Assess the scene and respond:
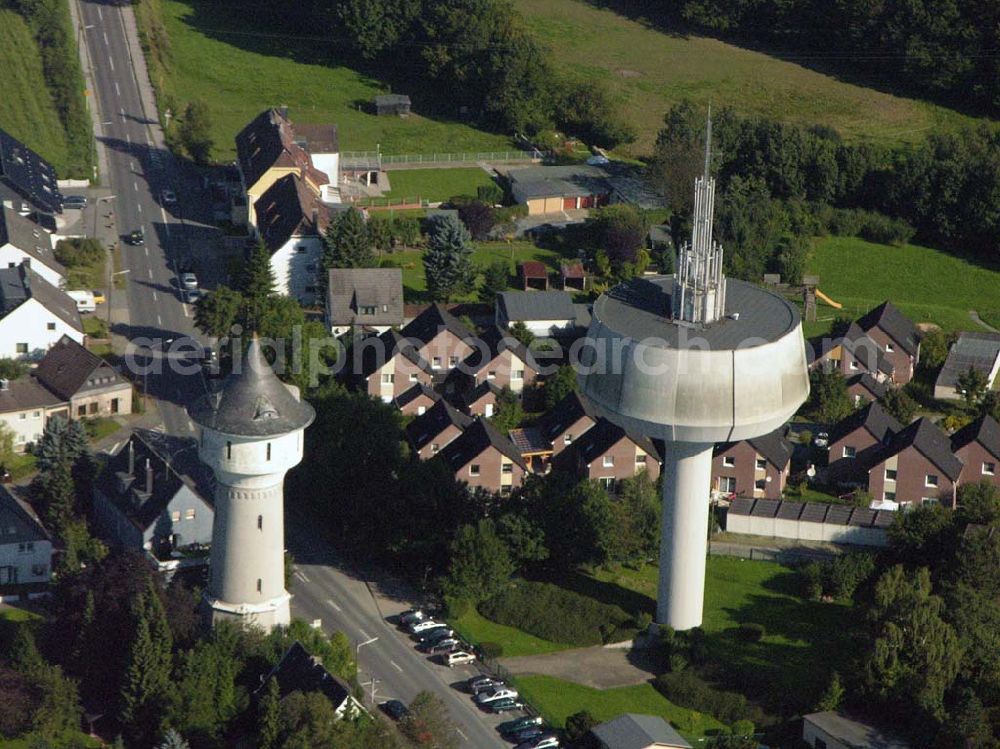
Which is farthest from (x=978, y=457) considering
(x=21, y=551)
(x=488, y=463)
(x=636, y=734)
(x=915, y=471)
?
(x=21, y=551)

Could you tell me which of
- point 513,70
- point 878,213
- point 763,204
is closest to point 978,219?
point 878,213

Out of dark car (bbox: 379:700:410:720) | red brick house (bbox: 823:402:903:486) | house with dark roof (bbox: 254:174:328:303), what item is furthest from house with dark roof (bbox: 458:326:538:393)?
dark car (bbox: 379:700:410:720)

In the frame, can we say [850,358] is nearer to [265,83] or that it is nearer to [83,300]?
[83,300]

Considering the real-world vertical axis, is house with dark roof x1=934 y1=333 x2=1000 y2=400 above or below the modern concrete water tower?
below

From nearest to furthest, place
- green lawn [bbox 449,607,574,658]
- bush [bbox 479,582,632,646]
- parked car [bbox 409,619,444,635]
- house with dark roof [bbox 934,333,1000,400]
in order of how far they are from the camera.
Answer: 1. green lawn [bbox 449,607,574,658]
2. parked car [bbox 409,619,444,635]
3. bush [bbox 479,582,632,646]
4. house with dark roof [bbox 934,333,1000,400]

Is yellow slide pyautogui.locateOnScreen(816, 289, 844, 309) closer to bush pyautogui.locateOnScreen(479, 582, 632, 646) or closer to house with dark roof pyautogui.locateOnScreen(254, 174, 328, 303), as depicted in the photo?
house with dark roof pyautogui.locateOnScreen(254, 174, 328, 303)
